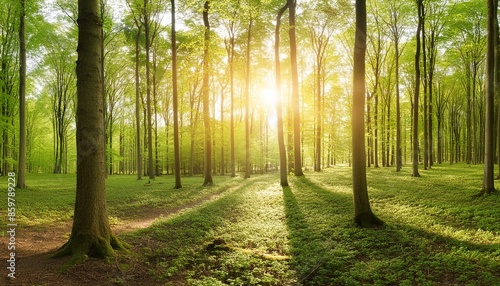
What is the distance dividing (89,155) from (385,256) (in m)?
6.26

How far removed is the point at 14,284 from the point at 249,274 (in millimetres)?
3592

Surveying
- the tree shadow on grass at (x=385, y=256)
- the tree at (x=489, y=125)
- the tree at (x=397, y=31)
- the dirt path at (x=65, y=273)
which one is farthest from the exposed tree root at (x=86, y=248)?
the tree at (x=397, y=31)

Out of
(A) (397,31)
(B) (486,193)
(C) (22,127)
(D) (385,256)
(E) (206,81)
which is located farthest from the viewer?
(A) (397,31)

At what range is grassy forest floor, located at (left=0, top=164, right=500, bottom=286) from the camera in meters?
4.79

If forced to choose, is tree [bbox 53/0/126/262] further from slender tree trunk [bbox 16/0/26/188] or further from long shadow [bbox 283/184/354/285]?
slender tree trunk [bbox 16/0/26/188]

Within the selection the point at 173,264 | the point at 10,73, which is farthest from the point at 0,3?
the point at 173,264

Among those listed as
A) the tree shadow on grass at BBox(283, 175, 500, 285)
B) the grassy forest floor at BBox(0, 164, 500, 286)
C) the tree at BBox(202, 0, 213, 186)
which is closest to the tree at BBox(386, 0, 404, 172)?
the grassy forest floor at BBox(0, 164, 500, 286)

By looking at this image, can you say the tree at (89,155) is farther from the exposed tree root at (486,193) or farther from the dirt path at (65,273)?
the exposed tree root at (486,193)

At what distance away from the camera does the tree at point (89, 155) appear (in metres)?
5.29

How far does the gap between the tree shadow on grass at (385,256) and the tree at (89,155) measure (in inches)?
155

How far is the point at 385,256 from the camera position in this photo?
573 centimetres

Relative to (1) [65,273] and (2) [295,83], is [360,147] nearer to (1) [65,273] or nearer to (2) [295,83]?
(1) [65,273]

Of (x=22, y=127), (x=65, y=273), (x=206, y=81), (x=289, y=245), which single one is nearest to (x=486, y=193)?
(x=289, y=245)

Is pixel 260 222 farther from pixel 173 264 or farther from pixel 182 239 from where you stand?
pixel 173 264
